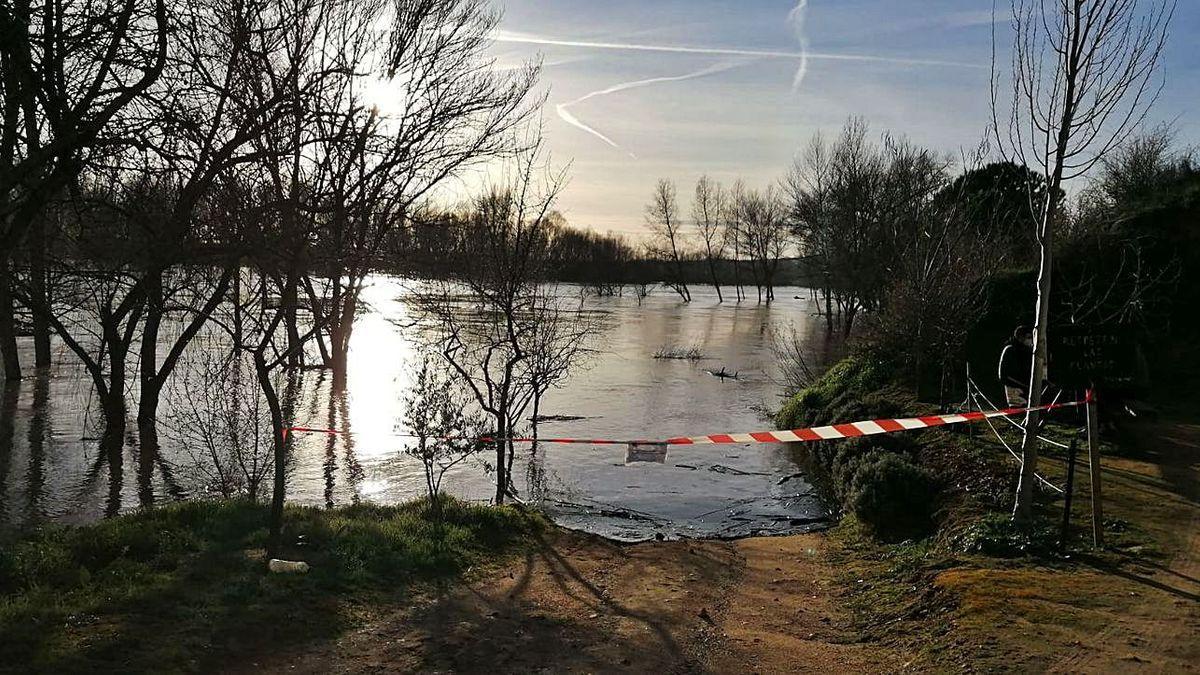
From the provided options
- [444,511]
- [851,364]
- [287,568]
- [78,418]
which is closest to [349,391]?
[78,418]

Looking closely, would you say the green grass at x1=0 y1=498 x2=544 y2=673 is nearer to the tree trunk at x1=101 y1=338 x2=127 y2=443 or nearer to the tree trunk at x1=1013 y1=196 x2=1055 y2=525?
the tree trunk at x1=1013 y1=196 x2=1055 y2=525

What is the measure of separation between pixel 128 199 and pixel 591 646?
7176 mm

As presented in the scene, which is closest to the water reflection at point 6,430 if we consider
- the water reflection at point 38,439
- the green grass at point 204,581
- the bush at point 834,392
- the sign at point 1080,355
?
the water reflection at point 38,439

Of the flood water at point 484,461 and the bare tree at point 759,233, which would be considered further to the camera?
the bare tree at point 759,233

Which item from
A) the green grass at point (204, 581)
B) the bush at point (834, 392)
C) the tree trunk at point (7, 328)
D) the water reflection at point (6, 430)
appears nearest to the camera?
the green grass at point (204, 581)

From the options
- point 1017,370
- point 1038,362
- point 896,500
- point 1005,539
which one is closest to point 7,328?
point 896,500

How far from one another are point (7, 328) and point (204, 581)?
9.42m

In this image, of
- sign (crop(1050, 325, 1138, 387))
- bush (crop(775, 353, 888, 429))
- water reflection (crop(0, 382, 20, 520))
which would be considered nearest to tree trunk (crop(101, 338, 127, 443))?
water reflection (crop(0, 382, 20, 520))

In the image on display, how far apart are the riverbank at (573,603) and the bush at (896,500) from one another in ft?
2.82

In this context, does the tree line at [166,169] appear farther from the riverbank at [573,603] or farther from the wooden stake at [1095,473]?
the wooden stake at [1095,473]

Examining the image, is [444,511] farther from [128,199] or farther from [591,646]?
[128,199]

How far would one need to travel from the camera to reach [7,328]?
13.4 m

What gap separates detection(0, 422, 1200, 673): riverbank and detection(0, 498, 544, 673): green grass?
0.06 feet

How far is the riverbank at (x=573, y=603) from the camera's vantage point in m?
5.48
